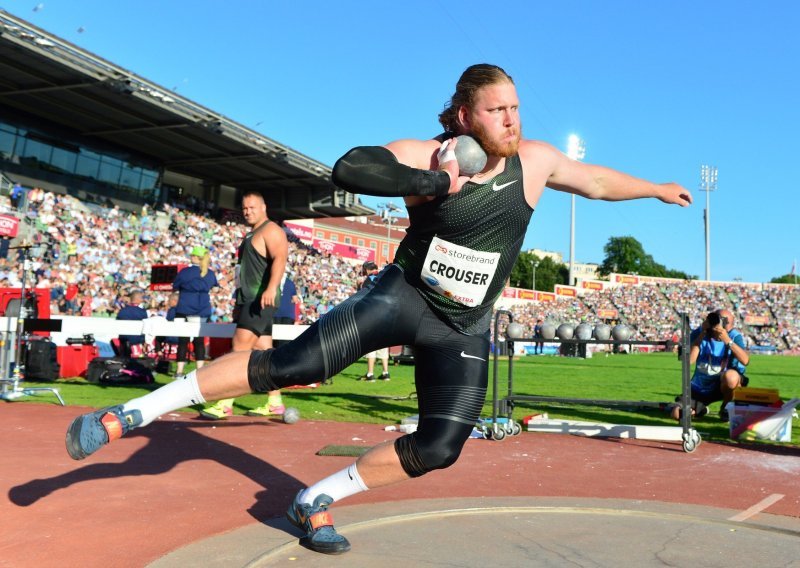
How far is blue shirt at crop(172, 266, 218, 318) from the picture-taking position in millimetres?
11469

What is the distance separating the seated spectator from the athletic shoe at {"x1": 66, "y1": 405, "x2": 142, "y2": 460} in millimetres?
9260

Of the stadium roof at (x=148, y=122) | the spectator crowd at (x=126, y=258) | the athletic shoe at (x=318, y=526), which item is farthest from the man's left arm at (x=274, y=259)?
the stadium roof at (x=148, y=122)

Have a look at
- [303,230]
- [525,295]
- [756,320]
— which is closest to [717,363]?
[525,295]

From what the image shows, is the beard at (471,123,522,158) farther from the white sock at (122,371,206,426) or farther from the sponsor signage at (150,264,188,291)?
the sponsor signage at (150,264,188,291)

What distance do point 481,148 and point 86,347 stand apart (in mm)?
11343

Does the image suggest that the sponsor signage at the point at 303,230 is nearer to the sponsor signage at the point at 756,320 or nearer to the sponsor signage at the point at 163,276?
the sponsor signage at the point at 756,320

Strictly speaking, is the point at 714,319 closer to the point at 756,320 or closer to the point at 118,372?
the point at 118,372

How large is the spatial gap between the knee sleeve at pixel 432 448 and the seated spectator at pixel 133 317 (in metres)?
9.53

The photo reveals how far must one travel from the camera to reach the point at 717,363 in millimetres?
8773

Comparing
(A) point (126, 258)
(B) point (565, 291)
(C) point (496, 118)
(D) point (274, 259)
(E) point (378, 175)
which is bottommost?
(E) point (378, 175)

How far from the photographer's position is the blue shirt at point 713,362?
28.5 ft

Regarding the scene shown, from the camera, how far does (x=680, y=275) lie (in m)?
132

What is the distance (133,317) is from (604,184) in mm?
10336

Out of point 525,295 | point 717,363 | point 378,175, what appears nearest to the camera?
point 378,175
